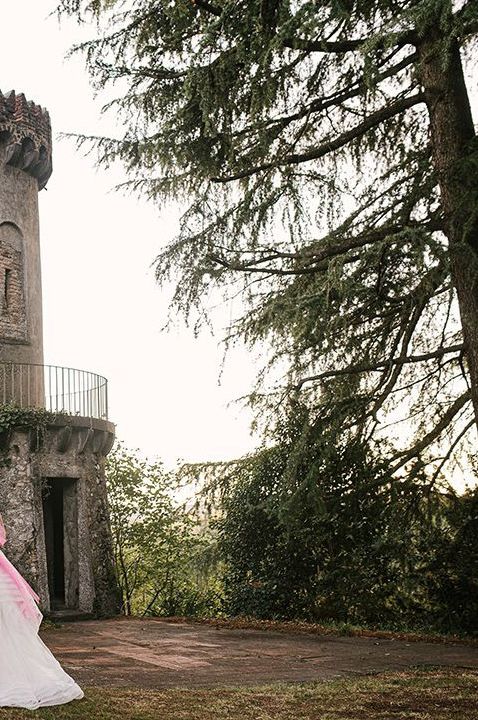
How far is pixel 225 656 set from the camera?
9688mm

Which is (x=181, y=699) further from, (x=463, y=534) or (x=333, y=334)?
(x=463, y=534)

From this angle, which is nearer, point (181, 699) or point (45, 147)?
point (181, 699)

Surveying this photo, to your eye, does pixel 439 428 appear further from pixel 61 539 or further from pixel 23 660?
pixel 61 539

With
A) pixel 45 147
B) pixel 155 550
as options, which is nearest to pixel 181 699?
pixel 155 550

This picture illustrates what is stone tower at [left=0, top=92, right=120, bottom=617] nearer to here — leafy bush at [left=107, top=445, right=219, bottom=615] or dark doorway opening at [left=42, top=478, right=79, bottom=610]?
dark doorway opening at [left=42, top=478, right=79, bottom=610]

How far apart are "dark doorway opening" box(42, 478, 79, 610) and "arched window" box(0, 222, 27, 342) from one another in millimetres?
2965

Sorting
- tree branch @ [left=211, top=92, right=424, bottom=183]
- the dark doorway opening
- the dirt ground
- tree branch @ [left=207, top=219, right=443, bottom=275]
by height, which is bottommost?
the dirt ground

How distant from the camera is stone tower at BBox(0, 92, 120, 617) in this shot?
16000mm

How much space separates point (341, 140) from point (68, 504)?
10.8 metres

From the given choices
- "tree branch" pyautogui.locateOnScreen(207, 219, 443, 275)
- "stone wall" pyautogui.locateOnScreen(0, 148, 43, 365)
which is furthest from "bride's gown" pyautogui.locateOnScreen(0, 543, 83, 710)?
"stone wall" pyautogui.locateOnScreen(0, 148, 43, 365)

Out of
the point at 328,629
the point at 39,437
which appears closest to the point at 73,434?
the point at 39,437

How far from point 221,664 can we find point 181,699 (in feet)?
7.74

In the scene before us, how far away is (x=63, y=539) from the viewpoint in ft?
57.5

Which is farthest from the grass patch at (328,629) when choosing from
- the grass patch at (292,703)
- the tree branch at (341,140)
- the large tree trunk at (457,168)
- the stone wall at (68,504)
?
the tree branch at (341,140)
